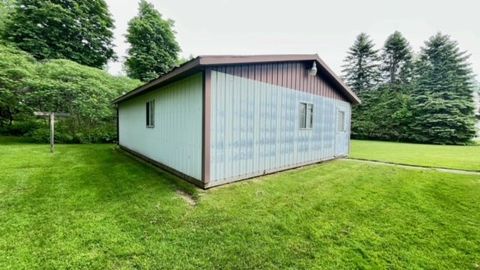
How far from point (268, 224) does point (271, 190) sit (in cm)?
145

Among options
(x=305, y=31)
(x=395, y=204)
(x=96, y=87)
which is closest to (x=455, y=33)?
(x=305, y=31)

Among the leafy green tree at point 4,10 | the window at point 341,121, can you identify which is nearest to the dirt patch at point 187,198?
the window at point 341,121

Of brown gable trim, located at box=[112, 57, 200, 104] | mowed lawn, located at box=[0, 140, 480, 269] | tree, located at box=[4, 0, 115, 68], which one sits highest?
tree, located at box=[4, 0, 115, 68]

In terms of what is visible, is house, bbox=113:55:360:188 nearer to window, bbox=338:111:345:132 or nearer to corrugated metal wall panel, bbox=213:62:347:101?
corrugated metal wall panel, bbox=213:62:347:101

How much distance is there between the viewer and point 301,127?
268 inches

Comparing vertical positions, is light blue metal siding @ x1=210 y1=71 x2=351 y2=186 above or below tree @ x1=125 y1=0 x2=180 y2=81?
below

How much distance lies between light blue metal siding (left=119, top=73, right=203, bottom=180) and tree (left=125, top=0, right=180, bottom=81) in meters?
15.9

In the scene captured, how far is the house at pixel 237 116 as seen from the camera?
4.62m

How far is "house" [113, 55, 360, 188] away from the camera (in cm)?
462

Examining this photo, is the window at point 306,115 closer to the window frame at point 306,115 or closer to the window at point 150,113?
the window frame at point 306,115

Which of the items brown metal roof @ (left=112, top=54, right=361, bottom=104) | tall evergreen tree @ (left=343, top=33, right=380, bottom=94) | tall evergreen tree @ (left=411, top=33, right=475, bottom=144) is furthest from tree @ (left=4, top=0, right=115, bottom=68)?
tall evergreen tree @ (left=411, top=33, right=475, bottom=144)

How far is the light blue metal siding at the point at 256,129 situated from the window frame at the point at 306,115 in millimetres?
127

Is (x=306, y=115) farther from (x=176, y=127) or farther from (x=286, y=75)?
(x=176, y=127)

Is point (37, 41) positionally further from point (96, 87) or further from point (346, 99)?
point (346, 99)
